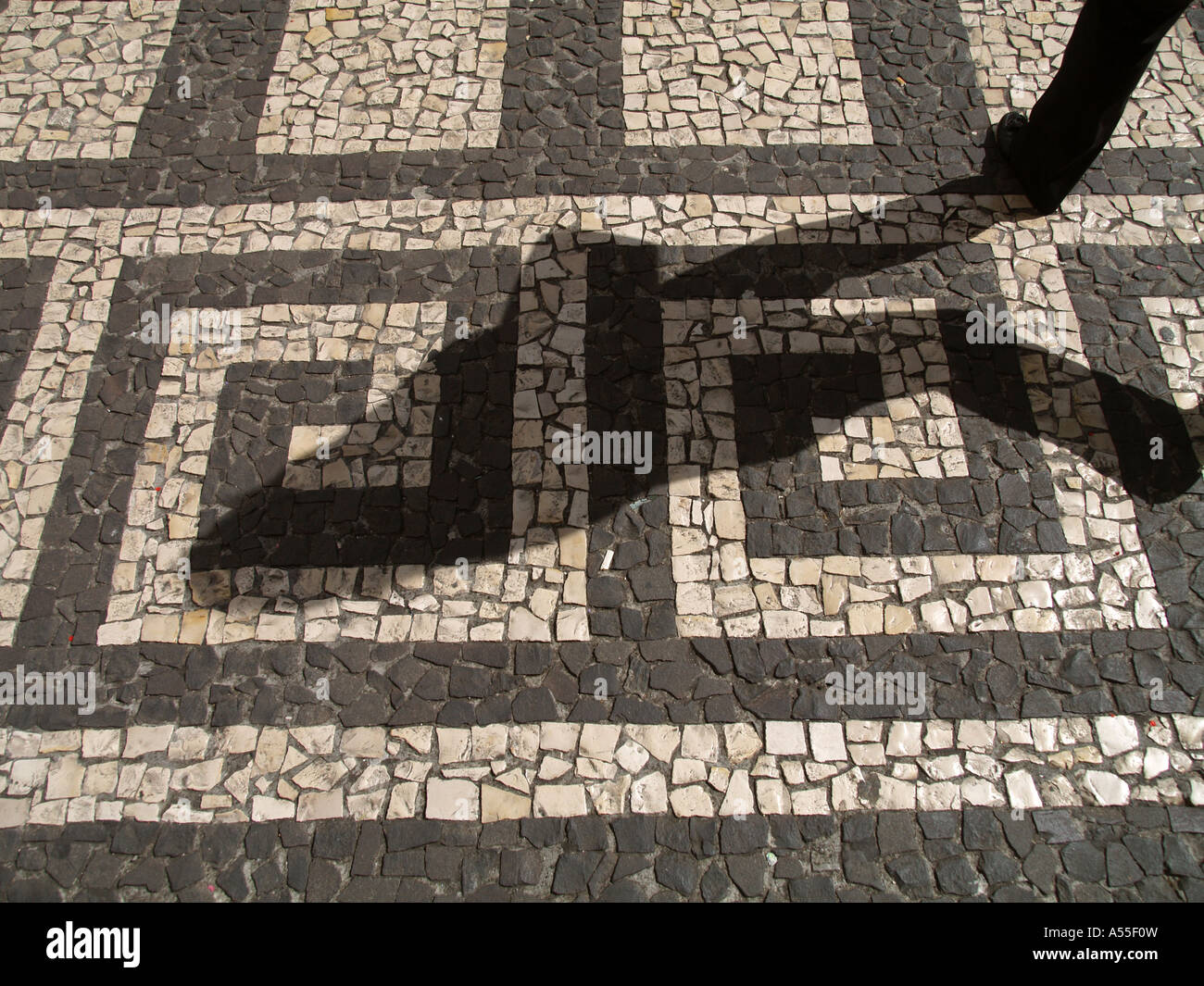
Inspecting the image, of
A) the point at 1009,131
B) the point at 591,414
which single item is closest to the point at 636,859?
the point at 591,414

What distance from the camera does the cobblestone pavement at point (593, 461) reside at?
5027 mm

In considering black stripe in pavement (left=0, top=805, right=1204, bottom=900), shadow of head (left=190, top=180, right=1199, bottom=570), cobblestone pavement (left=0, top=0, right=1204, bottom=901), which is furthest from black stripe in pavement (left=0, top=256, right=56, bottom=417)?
black stripe in pavement (left=0, top=805, right=1204, bottom=900)

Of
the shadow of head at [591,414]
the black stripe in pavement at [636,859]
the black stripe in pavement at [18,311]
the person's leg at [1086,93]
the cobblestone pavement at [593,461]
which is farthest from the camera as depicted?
the black stripe in pavement at [18,311]

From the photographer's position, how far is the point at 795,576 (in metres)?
5.67

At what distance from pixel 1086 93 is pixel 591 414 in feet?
14.0

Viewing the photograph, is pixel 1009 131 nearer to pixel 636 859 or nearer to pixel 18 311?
pixel 636 859

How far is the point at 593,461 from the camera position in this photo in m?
6.07

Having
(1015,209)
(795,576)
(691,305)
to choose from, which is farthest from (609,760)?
(1015,209)

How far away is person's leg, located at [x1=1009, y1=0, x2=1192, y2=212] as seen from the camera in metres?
5.70

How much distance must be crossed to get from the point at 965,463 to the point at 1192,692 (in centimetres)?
192

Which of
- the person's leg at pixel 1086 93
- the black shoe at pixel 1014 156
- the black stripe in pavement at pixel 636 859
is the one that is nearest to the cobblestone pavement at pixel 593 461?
the black stripe in pavement at pixel 636 859

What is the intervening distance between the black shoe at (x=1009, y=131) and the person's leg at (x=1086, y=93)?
0.17 feet

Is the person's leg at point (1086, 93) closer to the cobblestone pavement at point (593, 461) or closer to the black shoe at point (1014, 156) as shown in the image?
the black shoe at point (1014, 156)

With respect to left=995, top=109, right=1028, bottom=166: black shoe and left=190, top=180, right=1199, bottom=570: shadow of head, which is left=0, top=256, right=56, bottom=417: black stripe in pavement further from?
left=995, top=109, right=1028, bottom=166: black shoe
